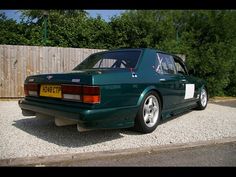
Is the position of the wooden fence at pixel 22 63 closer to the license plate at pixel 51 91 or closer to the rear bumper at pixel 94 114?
the rear bumper at pixel 94 114

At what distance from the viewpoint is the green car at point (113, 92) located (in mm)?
3998

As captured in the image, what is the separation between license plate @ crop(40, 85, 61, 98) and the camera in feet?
14.3

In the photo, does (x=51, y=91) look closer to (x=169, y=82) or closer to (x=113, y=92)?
(x=113, y=92)

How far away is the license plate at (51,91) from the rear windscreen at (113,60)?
953mm

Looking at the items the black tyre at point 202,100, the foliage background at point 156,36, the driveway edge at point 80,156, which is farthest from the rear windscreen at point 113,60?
the foliage background at point 156,36

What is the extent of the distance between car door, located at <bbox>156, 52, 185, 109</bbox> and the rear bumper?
3.28ft

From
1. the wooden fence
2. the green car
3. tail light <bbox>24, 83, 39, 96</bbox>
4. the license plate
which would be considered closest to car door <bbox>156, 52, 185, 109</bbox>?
the green car

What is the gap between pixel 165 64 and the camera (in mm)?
5660

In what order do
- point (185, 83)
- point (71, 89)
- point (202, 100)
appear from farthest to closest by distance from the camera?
point (202, 100), point (185, 83), point (71, 89)

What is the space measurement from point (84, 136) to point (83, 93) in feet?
3.37

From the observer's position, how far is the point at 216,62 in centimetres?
1098

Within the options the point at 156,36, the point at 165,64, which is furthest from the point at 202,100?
the point at 156,36
